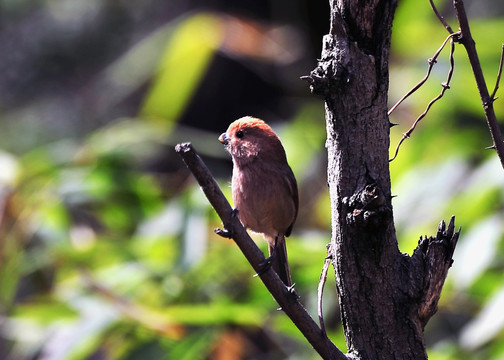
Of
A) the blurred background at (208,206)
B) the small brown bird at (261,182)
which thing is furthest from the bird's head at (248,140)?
the blurred background at (208,206)

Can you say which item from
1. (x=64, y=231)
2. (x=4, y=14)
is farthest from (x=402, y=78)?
(x=4, y=14)

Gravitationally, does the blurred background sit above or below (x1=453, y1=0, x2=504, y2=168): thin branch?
above

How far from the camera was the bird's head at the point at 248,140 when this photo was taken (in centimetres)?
274

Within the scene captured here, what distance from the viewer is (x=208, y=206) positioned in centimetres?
479

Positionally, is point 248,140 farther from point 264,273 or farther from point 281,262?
point 264,273

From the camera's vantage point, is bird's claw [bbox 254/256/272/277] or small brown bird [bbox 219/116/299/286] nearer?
bird's claw [bbox 254/256/272/277]

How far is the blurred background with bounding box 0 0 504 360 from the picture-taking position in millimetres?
4117

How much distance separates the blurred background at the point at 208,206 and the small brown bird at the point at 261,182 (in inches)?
54.8

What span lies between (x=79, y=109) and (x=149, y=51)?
104 inches

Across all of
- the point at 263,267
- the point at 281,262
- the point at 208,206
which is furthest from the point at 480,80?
the point at 208,206

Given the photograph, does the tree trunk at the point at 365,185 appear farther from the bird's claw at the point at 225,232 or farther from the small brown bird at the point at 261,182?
the small brown bird at the point at 261,182

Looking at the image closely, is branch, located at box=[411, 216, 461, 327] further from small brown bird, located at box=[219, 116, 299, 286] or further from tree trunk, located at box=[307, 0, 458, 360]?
small brown bird, located at box=[219, 116, 299, 286]

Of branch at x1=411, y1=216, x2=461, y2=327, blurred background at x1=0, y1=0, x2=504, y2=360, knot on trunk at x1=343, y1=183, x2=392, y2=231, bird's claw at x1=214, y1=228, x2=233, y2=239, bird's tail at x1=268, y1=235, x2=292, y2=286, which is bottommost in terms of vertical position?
branch at x1=411, y1=216, x2=461, y2=327

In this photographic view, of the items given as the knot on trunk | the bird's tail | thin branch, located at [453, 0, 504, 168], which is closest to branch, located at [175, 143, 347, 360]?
the knot on trunk
